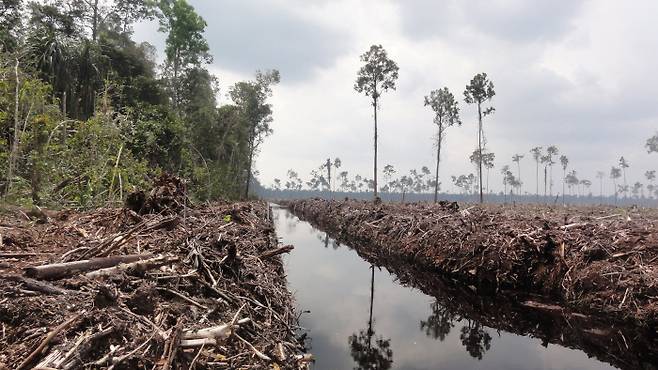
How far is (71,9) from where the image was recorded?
1240 inches

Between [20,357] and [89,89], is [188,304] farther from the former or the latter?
[89,89]

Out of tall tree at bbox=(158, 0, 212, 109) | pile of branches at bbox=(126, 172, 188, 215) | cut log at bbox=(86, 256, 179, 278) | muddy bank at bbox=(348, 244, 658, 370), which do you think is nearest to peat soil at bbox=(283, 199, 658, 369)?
muddy bank at bbox=(348, 244, 658, 370)

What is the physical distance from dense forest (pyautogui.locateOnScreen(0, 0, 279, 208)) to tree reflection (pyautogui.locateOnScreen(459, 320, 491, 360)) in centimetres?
635

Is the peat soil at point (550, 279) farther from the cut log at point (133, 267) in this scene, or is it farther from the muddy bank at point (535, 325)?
the cut log at point (133, 267)

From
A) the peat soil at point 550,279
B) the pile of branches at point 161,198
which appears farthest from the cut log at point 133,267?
the peat soil at point 550,279

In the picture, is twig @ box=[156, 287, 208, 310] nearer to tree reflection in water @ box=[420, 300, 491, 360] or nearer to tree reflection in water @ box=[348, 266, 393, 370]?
tree reflection in water @ box=[348, 266, 393, 370]

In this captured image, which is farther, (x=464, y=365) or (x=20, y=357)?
(x=464, y=365)

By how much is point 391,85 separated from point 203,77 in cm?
2266

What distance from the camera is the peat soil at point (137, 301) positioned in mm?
2488

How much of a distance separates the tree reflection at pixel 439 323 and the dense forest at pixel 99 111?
5.82 m

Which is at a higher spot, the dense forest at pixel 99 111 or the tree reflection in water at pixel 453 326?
the dense forest at pixel 99 111

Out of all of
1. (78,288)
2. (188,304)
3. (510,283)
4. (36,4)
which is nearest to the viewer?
(78,288)

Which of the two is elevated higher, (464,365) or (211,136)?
(211,136)

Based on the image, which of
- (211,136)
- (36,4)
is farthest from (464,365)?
(211,136)
